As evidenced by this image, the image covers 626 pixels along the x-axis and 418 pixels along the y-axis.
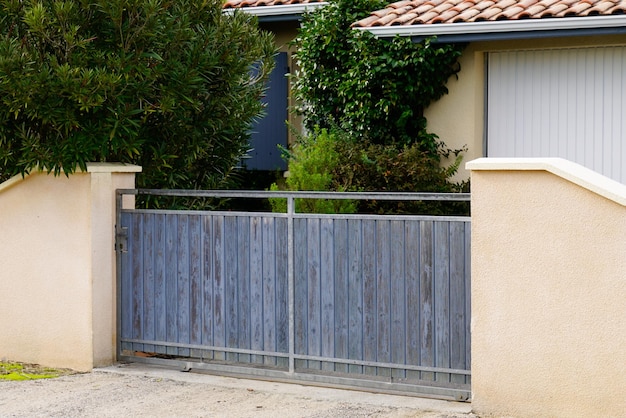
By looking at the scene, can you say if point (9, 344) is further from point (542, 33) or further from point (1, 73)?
point (542, 33)

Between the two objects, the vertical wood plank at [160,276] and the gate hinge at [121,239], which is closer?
the vertical wood plank at [160,276]

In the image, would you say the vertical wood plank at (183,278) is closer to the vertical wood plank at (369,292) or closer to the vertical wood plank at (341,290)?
the vertical wood plank at (341,290)

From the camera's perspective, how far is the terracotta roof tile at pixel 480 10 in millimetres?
10742

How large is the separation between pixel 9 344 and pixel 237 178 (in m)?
4.65

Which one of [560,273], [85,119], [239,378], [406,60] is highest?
[406,60]

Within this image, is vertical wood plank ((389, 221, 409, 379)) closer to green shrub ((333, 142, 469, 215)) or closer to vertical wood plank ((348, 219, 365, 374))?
vertical wood plank ((348, 219, 365, 374))

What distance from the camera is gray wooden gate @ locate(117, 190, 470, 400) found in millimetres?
7398

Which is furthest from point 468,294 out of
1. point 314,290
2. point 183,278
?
point 183,278

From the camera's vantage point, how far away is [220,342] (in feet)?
27.4

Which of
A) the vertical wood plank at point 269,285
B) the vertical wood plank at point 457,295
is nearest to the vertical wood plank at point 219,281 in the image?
the vertical wood plank at point 269,285

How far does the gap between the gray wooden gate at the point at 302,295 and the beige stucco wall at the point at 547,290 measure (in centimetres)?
31

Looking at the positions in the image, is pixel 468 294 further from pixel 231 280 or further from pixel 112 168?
pixel 112 168

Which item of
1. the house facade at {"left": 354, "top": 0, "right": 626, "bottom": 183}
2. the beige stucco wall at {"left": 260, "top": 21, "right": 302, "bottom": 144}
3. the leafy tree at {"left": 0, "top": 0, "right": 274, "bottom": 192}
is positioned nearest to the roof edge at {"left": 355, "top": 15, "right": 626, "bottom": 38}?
the house facade at {"left": 354, "top": 0, "right": 626, "bottom": 183}

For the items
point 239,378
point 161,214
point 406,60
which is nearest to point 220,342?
point 239,378
